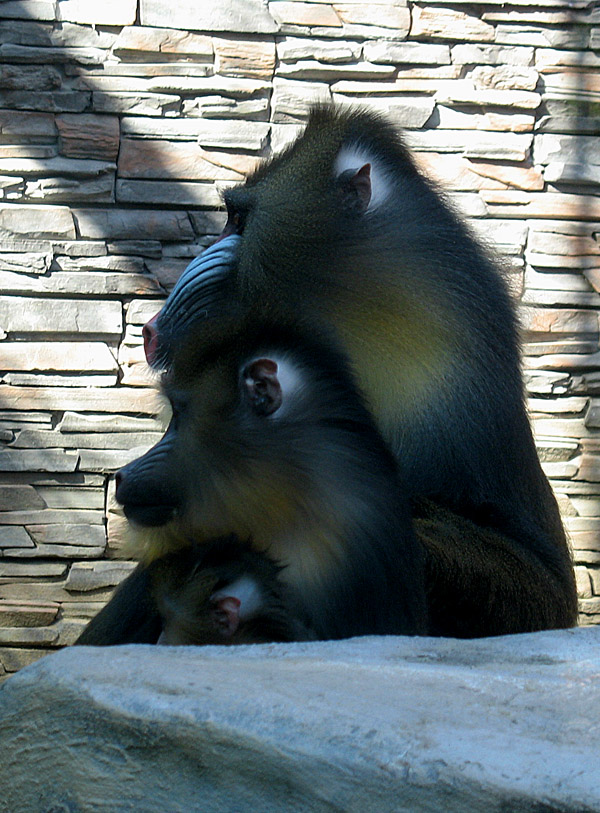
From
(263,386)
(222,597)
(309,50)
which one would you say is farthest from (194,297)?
(309,50)

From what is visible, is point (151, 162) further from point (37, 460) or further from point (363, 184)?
point (363, 184)

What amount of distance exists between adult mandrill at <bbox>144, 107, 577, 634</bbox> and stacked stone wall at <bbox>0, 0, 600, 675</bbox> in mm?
1721

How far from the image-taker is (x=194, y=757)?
3.43ft

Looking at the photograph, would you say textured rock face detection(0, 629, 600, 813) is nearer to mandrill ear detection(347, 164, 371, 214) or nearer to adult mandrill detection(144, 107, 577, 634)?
adult mandrill detection(144, 107, 577, 634)

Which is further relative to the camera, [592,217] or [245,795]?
[592,217]

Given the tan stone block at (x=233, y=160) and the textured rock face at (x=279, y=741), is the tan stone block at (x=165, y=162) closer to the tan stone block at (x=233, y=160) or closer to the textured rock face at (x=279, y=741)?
the tan stone block at (x=233, y=160)

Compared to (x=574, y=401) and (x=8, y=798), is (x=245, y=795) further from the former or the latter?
(x=574, y=401)

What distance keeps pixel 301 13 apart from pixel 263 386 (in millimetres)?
2595

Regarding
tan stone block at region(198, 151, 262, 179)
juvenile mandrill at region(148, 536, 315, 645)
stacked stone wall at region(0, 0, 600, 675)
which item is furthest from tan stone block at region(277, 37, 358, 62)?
juvenile mandrill at region(148, 536, 315, 645)

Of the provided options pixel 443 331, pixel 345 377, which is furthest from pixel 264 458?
pixel 443 331

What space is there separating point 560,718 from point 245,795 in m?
0.39

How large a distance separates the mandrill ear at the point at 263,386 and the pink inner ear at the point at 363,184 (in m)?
0.71

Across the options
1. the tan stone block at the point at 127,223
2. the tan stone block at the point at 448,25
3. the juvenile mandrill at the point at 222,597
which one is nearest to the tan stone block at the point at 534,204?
the tan stone block at the point at 448,25

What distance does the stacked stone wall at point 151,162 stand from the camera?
165 inches
